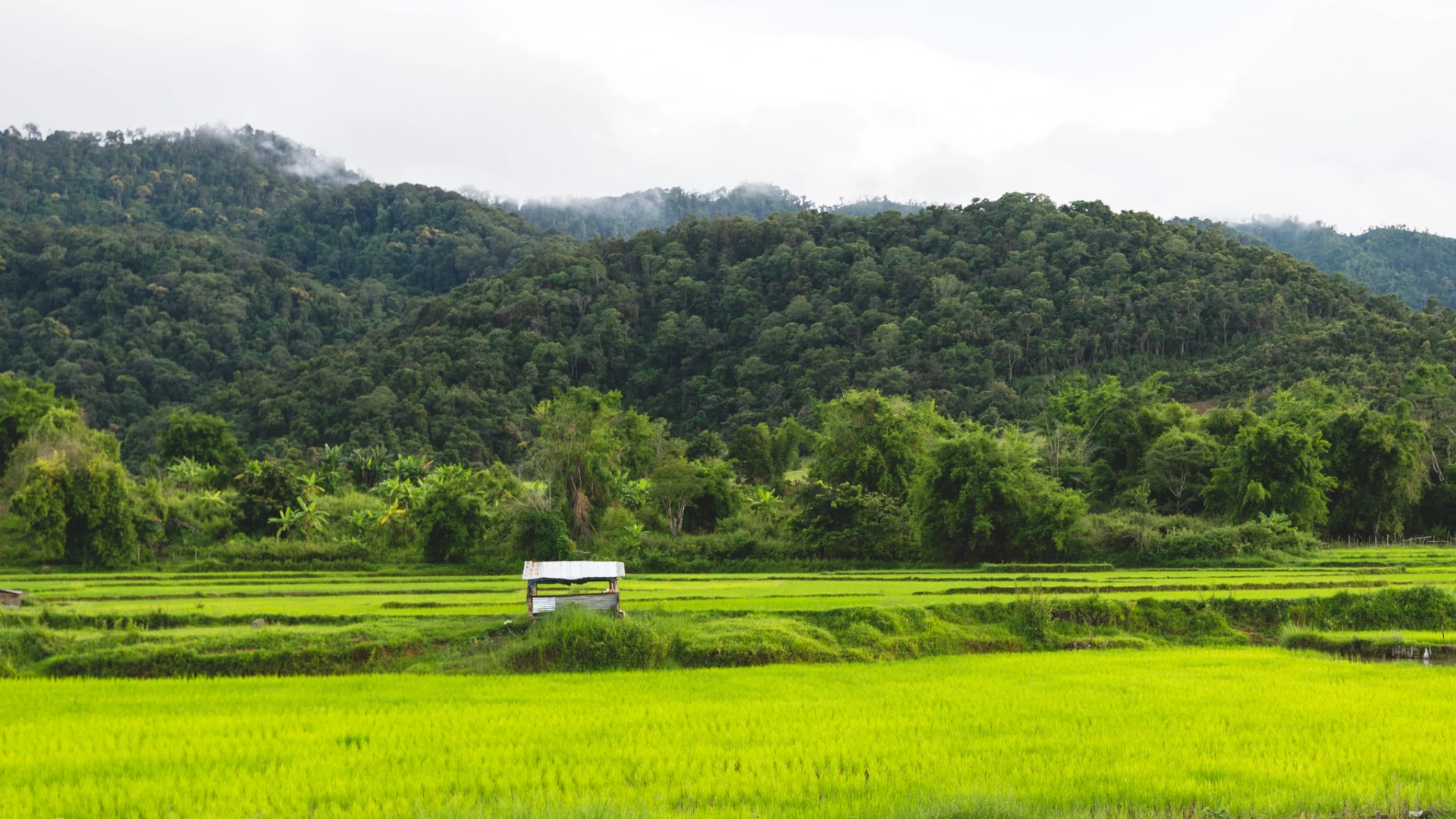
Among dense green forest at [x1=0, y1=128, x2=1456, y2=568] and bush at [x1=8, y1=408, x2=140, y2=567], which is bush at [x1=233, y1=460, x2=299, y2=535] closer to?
dense green forest at [x1=0, y1=128, x2=1456, y2=568]

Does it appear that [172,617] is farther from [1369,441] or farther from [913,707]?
[1369,441]

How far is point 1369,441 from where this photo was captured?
3756 centimetres

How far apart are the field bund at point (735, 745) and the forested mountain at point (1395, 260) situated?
138499 millimetres

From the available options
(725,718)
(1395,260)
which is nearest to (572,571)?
(725,718)

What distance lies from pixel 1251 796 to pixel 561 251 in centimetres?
10226

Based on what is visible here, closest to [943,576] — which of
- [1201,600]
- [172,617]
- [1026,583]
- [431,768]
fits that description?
[1026,583]

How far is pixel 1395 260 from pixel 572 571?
171295mm

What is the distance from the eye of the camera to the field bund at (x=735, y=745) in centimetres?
811

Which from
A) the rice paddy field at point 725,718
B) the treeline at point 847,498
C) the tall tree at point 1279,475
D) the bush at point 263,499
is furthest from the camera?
the bush at point 263,499

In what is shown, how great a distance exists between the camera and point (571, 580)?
16812 mm

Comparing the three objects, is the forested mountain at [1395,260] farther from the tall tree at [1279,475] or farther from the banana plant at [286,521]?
the banana plant at [286,521]

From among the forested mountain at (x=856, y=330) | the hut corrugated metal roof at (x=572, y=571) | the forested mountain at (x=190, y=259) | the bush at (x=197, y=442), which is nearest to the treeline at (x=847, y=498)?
the bush at (x=197, y=442)

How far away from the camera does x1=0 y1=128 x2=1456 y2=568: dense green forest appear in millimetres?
35969

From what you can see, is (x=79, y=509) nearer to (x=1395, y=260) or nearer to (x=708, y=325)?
(x=708, y=325)
